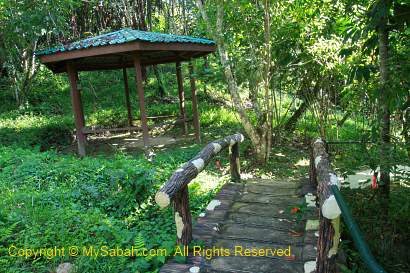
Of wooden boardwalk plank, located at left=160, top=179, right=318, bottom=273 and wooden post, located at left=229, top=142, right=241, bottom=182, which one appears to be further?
wooden post, located at left=229, top=142, right=241, bottom=182

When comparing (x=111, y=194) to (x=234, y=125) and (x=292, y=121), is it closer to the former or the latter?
(x=234, y=125)

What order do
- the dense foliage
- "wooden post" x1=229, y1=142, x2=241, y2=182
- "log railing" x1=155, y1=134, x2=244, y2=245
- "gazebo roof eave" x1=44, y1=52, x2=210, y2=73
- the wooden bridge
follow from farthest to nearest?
"gazebo roof eave" x1=44, y1=52, x2=210, y2=73 → "wooden post" x1=229, y1=142, x2=241, y2=182 → the dense foliage → "log railing" x1=155, y1=134, x2=244, y2=245 → the wooden bridge

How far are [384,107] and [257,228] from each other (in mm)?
1950

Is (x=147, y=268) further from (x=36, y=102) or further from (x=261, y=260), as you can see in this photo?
(x=36, y=102)

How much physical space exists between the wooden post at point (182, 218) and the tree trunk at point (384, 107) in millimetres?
1941

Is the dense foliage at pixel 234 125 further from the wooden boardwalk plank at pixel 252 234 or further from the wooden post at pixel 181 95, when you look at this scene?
the wooden post at pixel 181 95

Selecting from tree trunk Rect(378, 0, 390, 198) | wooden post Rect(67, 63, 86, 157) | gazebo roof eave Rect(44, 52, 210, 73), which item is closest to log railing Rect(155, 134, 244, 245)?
tree trunk Rect(378, 0, 390, 198)

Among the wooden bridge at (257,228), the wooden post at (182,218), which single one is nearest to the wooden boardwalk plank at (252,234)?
the wooden bridge at (257,228)

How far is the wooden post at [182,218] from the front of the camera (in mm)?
3031

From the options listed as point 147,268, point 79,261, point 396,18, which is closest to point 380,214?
point 396,18

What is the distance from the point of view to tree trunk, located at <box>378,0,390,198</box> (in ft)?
10.9

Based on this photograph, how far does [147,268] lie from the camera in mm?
2973

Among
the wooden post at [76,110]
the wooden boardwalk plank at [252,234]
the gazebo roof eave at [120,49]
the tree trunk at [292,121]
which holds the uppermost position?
the gazebo roof eave at [120,49]

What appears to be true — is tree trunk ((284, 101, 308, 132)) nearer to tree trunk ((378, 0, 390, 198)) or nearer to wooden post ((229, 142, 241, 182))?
wooden post ((229, 142, 241, 182))
